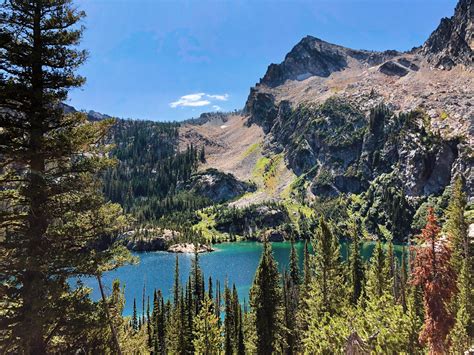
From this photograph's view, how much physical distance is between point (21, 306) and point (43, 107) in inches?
361

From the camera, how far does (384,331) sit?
788 inches

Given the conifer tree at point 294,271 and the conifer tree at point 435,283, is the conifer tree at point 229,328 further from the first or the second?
the conifer tree at point 435,283

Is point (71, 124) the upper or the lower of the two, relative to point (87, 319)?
upper

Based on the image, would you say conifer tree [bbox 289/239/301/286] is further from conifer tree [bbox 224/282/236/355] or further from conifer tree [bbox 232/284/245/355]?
conifer tree [bbox 232/284/245/355]

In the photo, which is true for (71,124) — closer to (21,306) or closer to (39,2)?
(39,2)

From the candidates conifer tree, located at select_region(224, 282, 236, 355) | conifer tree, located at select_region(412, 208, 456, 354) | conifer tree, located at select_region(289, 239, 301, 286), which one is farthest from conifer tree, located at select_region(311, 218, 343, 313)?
conifer tree, located at select_region(289, 239, 301, 286)

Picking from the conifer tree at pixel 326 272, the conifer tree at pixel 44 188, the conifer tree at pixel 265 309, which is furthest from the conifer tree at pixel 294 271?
the conifer tree at pixel 44 188

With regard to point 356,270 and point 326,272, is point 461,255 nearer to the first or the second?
point 356,270

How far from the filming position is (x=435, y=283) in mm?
29984

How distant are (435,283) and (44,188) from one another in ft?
96.4

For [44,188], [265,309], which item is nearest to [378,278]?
[265,309]

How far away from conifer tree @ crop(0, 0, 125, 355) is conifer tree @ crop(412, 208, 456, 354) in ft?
82.4

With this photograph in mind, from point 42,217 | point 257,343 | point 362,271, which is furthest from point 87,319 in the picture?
point 362,271

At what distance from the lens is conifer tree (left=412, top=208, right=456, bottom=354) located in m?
29.4
